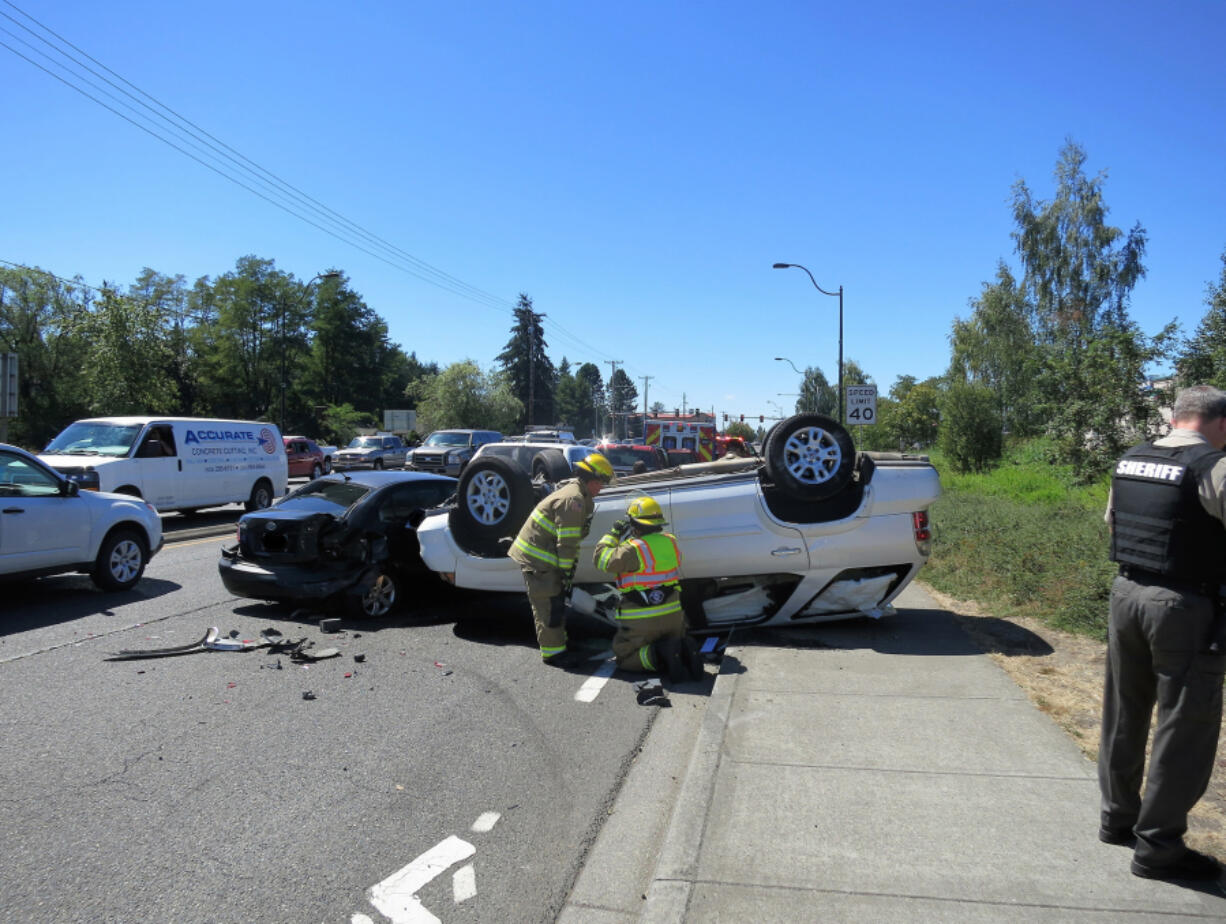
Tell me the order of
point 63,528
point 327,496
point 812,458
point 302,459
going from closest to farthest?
point 812,458
point 63,528
point 327,496
point 302,459

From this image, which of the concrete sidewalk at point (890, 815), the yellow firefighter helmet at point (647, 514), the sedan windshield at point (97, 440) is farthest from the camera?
the sedan windshield at point (97, 440)

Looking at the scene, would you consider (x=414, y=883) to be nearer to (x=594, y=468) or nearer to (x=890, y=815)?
(x=890, y=815)

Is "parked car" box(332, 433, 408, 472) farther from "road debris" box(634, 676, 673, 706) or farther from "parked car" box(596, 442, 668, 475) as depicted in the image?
"road debris" box(634, 676, 673, 706)

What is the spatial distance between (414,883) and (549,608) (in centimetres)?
343

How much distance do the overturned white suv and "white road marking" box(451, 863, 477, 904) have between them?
4005 mm

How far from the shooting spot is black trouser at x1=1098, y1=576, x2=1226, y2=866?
122 inches

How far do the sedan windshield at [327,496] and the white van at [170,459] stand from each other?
726 centimetres

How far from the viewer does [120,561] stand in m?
9.32

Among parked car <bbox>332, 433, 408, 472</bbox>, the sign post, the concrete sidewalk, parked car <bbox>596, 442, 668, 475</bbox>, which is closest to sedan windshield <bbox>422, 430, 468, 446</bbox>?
parked car <bbox>332, 433, 408, 472</bbox>

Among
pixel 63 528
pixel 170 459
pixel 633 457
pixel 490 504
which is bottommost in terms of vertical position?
pixel 63 528

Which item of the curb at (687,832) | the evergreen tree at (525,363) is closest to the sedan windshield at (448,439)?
the curb at (687,832)

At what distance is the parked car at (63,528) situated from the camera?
322 inches

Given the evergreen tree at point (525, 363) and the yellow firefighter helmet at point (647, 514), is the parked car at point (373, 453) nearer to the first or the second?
the yellow firefighter helmet at point (647, 514)

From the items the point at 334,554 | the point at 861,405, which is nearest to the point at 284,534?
the point at 334,554
